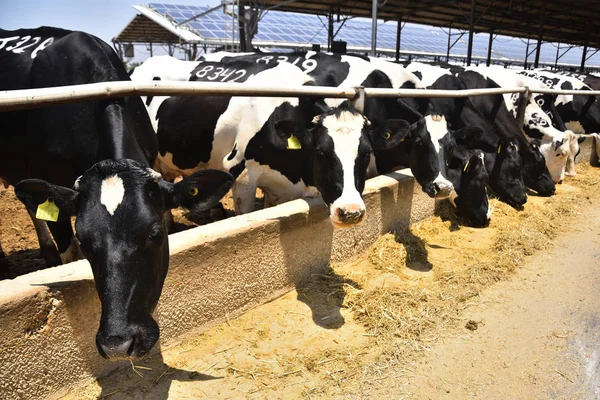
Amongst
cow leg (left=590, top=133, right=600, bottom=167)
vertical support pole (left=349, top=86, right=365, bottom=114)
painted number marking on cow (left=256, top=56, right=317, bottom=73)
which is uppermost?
painted number marking on cow (left=256, top=56, right=317, bottom=73)

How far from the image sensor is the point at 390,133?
13.1ft

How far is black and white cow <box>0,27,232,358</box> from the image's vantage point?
1760 mm

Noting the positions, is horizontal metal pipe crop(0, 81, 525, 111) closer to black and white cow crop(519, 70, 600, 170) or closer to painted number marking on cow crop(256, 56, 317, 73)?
painted number marking on cow crop(256, 56, 317, 73)

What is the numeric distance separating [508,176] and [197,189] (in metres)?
4.86

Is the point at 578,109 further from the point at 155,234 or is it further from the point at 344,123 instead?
the point at 155,234

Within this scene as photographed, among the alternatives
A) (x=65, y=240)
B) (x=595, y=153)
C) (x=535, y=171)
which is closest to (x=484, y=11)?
(x=595, y=153)

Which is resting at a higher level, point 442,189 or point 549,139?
point 442,189

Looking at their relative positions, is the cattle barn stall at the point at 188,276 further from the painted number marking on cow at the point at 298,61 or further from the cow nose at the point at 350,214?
the painted number marking on cow at the point at 298,61

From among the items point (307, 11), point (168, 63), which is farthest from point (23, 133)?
point (307, 11)

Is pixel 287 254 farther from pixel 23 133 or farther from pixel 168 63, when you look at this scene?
pixel 168 63

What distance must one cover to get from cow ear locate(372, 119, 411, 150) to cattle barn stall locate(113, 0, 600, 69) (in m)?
6.44

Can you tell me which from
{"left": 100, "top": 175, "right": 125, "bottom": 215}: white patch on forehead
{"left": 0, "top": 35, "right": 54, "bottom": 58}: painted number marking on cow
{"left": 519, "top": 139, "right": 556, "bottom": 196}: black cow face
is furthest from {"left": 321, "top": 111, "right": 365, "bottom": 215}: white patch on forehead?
{"left": 519, "top": 139, "right": 556, "bottom": 196}: black cow face

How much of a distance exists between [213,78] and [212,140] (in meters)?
0.88

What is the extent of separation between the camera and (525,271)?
3.90m
